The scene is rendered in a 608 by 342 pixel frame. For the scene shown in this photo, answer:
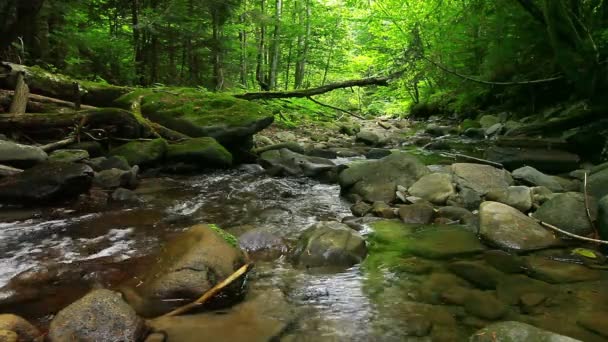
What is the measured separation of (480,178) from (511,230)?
187 centimetres

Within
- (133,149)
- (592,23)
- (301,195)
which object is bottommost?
(301,195)

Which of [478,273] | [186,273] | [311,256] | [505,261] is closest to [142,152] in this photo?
[311,256]

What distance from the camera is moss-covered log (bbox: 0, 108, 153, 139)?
6.64m

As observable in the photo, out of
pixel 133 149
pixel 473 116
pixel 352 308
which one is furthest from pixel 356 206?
pixel 473 116

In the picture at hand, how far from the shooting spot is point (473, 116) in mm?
15875

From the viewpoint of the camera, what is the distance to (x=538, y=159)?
24.3ft

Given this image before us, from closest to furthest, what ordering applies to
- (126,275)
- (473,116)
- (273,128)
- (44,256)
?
1. (126,275)
2. (44,256)
3. (273,128)
4. (473,116)

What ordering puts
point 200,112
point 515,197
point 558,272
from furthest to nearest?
point 200,112 < point 515,197 < point 558,272

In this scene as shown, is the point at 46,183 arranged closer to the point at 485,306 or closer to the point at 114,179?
the point at 114,179

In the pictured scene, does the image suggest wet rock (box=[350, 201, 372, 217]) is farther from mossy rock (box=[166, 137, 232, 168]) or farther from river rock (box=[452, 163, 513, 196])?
mossy rock (box=[166, 137, 232, 168])

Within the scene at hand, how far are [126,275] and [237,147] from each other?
226 inches

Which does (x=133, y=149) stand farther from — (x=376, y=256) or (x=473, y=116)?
(x=473, y=116)

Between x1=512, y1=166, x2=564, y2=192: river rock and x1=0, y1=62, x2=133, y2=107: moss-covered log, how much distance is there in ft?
24.8

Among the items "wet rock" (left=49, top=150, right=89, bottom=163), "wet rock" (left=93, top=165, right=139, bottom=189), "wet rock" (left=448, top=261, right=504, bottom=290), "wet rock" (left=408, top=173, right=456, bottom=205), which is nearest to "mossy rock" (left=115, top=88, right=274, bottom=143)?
"wet rock" (left=49, top=150, right=89, bottom=163)
